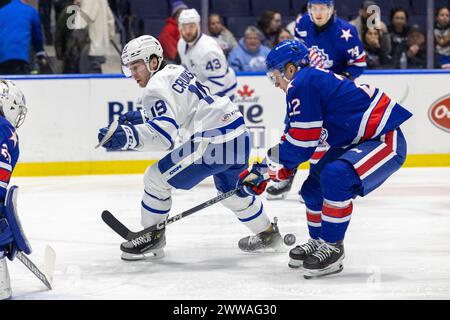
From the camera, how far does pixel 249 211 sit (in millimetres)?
4477

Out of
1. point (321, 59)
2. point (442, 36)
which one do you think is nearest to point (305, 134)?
point (321, 59)

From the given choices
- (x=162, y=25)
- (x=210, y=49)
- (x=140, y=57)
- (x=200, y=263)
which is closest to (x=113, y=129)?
(x=140, y=57)

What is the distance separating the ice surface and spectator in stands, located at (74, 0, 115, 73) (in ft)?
3.61

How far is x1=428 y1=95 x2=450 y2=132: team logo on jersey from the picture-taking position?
7.56 meters

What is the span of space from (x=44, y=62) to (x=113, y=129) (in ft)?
11.8

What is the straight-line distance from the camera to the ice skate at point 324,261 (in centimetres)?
392

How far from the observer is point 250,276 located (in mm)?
4047

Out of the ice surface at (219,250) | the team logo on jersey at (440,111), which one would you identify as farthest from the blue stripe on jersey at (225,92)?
the team logo on jersey at (440,111)

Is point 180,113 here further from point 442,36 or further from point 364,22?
point 442,36

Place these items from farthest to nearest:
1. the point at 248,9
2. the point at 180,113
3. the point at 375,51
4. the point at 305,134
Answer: the point at 248,9, the point at 375,51, the point at 180,113, the point at 305,134

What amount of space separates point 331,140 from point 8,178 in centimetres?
132

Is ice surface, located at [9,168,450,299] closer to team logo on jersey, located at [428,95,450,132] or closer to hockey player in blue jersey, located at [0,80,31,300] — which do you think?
hockey player in blue jersey, located at [0,80,31,300]

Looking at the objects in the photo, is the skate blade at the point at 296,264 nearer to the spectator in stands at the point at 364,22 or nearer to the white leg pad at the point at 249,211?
the white leg pad at the point at 249,211
